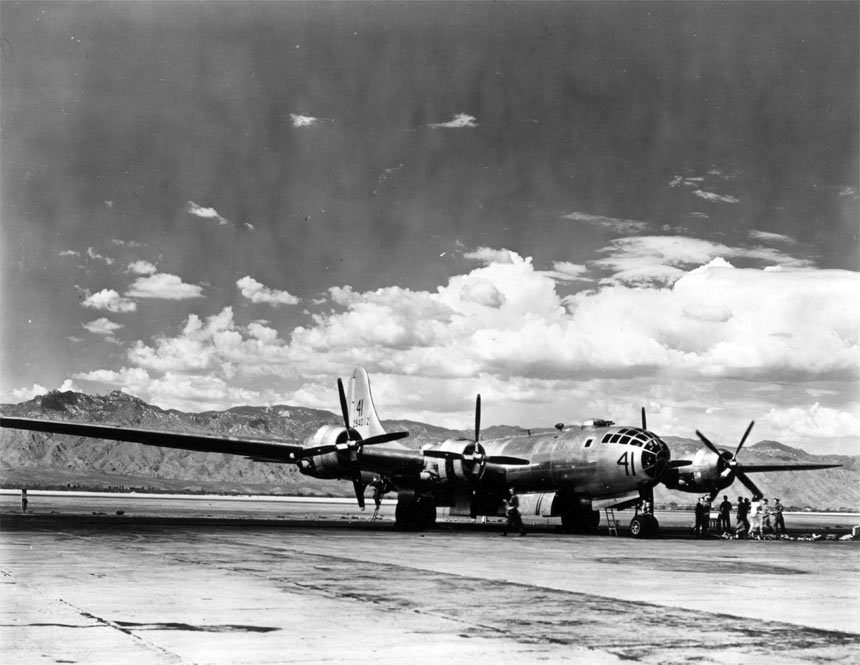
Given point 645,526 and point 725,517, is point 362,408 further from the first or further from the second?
point 725,517

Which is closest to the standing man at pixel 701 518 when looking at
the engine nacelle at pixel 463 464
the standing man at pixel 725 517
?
the standing man at pixel 725 517

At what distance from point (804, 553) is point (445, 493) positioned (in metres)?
14.4

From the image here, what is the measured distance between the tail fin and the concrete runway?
1834cm

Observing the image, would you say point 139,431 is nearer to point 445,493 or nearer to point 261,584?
point 445,493

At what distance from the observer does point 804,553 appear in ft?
73.5

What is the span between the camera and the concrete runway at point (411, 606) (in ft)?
26.6

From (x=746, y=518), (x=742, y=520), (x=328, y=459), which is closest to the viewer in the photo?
(x=328, y=459)

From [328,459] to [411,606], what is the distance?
68.2ft

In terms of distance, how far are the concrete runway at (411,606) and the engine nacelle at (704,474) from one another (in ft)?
39.7

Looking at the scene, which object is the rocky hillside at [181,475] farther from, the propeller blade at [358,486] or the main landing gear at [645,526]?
the main landing gear at [645,526]

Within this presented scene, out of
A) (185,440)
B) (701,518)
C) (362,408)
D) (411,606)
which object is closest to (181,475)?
(362,408)

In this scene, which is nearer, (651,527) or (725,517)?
(651,527)

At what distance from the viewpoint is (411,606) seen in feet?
35.8

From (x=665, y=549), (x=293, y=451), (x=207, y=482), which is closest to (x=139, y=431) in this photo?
(x=293, y=451)
